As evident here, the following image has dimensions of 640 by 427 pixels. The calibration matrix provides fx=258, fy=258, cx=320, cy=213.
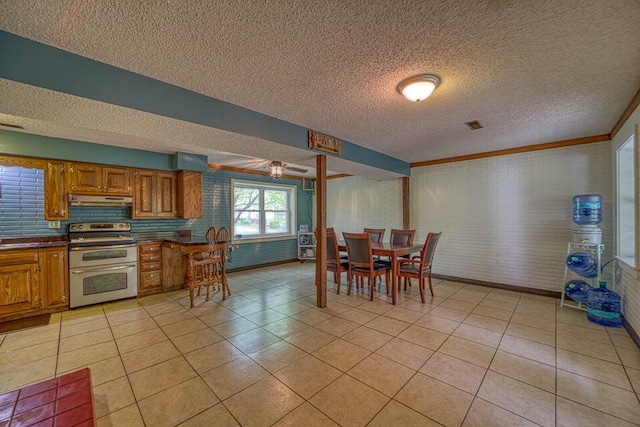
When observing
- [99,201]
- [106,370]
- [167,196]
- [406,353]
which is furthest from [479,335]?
[99,201]

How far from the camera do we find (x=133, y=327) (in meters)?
2.99

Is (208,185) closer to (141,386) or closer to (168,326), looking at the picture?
(168,326)

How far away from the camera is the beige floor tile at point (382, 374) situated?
6.32 feet

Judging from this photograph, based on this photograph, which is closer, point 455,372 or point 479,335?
point 455,372

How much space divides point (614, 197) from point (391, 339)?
11.6 feet

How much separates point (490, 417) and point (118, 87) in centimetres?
346

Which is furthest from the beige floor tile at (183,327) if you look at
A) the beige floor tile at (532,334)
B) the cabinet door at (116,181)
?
the beige floor tile at (532,334)

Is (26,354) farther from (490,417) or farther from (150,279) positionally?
(490,417)

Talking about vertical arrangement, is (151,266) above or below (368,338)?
above

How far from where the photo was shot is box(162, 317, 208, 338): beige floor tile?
2.82 meters

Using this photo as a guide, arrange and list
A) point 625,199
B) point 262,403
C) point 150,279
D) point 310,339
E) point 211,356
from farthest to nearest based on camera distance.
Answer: point 150,279, point 625,199, point 310,339, point 211,356, point 262,403

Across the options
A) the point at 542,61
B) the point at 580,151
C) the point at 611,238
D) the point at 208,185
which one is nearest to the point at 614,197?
the point at 611,238

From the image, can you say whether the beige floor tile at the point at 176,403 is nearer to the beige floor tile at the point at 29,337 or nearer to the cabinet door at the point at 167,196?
the beige floor tile at the point at 29,337

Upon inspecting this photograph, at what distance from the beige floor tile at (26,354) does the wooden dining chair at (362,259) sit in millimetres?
3439
